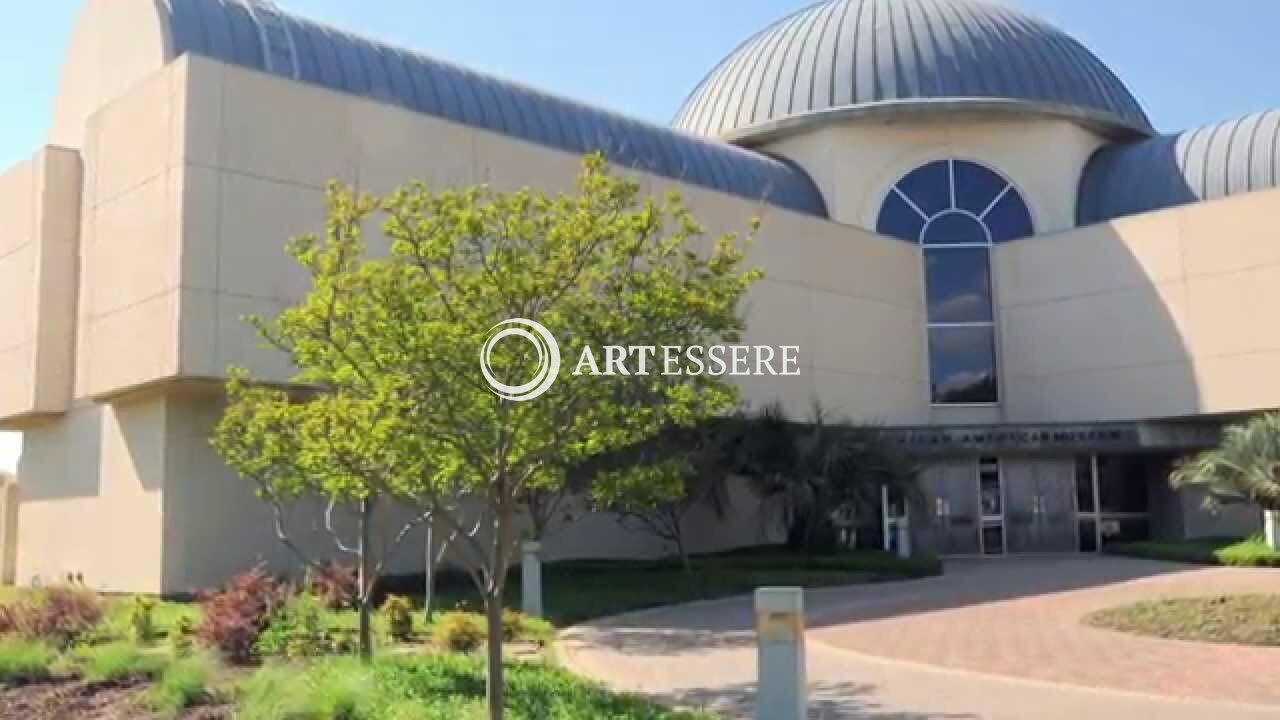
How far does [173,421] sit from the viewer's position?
20.8 m

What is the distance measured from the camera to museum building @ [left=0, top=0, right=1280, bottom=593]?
814 inches

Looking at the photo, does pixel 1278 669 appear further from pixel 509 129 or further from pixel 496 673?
pixel 509 129

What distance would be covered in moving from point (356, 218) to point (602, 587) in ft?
37.6

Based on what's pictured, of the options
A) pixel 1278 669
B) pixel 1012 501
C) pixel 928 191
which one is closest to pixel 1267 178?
pixel 928 191

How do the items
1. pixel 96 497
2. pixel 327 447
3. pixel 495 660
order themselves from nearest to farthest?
pixel 495 660
pixel 327 447
pixel 96 497

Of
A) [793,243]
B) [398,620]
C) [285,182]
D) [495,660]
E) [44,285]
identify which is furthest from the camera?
[793,243]

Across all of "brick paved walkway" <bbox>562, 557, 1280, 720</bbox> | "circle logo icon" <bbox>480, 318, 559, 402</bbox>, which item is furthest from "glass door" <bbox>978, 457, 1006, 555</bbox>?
"circle logo icon" <bbox>480, 318, 559, 402</bbox>

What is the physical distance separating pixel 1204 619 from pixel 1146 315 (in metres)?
18.3

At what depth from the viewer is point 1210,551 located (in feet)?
81.4

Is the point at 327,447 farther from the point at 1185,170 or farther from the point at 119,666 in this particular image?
the point at 1185,170

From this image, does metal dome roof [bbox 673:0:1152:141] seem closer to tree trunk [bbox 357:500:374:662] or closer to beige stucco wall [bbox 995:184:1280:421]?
beige stucco wall [bbox 995:184:1280:421]

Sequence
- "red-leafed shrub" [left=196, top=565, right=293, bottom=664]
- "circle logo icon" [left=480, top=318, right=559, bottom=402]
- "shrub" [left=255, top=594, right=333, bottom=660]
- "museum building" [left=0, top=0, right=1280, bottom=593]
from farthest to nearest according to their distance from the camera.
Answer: "museum building" [left=0, top=0, right=1280, bottom=593] → "red-leafed shrub" [left=196, top=565, right=293, bottom=664] → "shrub" [left=255, top=594, right=333, bottom=660] → "circle logo icon" [left=480, top=318, right=559, bottom=402]

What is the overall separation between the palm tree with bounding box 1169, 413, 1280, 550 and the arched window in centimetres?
872

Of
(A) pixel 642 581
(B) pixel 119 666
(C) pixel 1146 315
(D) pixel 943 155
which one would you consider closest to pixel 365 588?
(B) pixel 119 666
